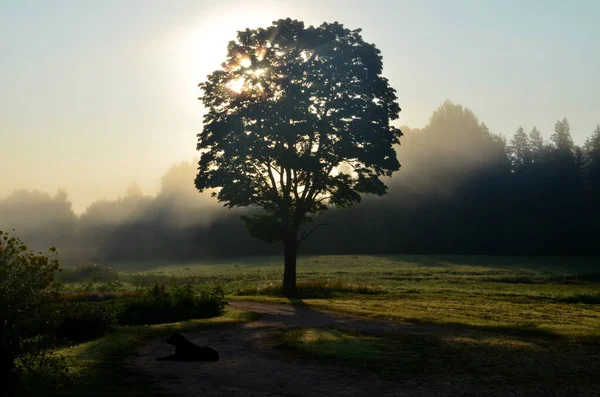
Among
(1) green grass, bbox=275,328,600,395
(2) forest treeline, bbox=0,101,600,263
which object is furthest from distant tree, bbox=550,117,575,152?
(1) green grass, bbox=275,328,600,395

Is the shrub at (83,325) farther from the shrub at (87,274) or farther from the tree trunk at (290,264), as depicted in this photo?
the shrub at (87,274)

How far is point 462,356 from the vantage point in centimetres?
1908

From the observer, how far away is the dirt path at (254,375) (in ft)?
47.2

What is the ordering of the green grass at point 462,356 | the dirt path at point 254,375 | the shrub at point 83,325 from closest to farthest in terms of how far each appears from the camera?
the dirt path at point 254,375, the green grass at point 462,356, the shrub at point 83,325

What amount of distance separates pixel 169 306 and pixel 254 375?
48.1ft

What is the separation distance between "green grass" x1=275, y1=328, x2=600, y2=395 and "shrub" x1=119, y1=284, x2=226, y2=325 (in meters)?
7.51

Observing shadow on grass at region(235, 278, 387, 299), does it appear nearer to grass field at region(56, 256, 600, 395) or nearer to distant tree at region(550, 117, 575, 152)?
grass field at region(56, 256, 600, 395)

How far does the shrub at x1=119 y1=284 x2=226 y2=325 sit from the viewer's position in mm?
28500

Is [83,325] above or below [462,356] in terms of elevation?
above

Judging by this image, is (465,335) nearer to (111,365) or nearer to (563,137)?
(111,365)

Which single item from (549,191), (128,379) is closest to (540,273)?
(549,191)

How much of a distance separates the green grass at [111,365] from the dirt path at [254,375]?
44cm

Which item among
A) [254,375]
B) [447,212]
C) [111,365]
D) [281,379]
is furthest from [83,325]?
[447,212]

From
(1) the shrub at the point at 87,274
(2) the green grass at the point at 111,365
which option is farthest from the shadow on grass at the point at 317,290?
(1) the shrub at the point at 87,274
